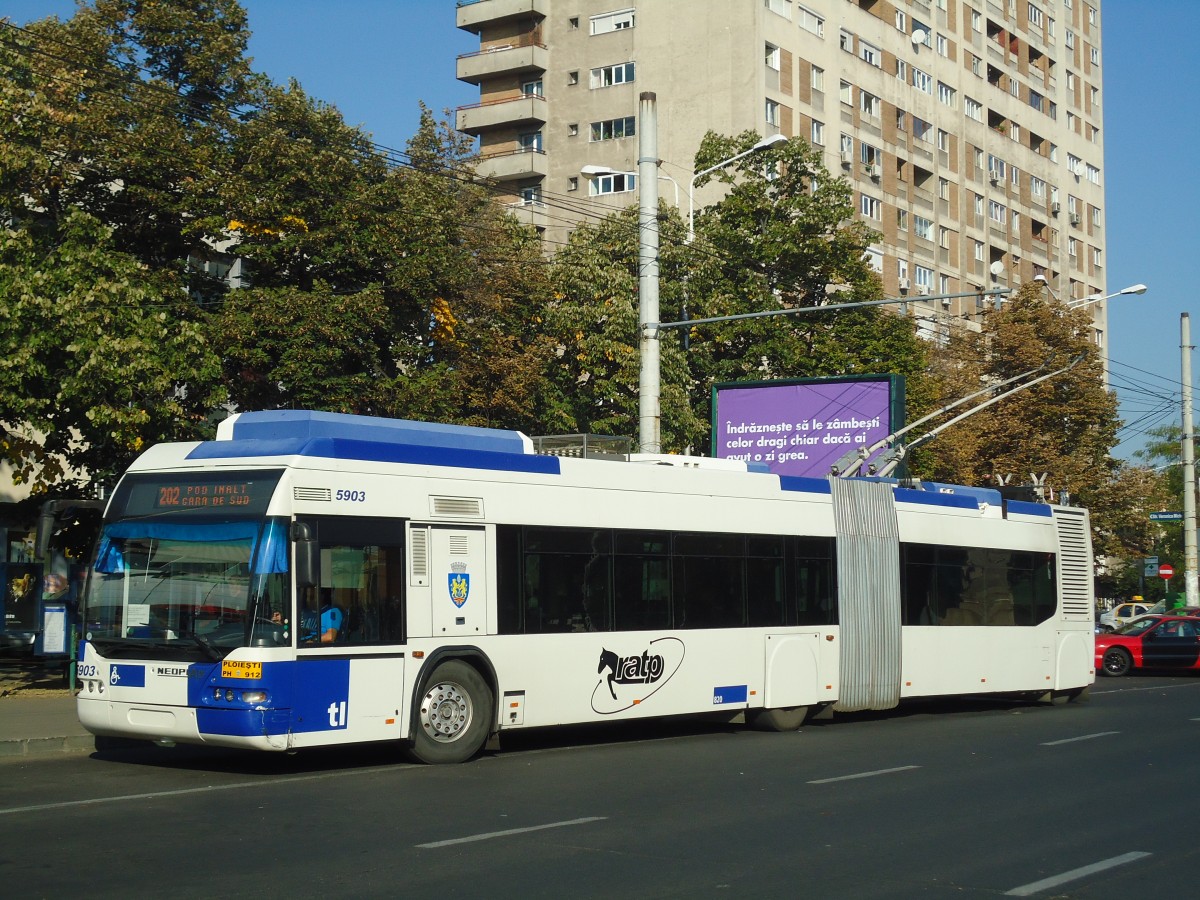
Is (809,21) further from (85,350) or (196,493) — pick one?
(196,493)

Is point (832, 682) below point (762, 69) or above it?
below

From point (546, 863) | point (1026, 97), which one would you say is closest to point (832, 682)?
point (546, 863)

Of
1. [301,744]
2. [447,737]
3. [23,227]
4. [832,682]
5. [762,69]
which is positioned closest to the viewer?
[301,744]

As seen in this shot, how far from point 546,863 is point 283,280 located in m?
19.8

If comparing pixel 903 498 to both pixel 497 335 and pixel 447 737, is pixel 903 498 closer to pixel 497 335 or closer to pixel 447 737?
pixel 447 737

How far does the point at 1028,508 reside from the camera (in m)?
22.4

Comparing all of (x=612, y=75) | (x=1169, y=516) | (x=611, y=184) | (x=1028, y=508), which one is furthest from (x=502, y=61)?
(x=1028, y=508)

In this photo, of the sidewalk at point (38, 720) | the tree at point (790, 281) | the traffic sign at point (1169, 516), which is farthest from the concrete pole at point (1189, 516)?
the sidewalk at point (38, 720)

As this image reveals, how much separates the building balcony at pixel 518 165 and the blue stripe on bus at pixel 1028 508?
4723cm

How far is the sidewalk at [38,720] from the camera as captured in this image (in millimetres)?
14195

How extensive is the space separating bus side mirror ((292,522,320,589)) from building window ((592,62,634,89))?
54.8 metres

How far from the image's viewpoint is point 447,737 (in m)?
13.6

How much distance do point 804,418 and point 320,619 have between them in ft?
65.6

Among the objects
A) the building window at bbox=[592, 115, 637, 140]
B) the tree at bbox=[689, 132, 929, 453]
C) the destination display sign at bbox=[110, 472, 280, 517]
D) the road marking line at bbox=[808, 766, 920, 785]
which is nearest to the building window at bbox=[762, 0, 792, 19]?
the building window at bbox=[592, 115, 637, 140]
